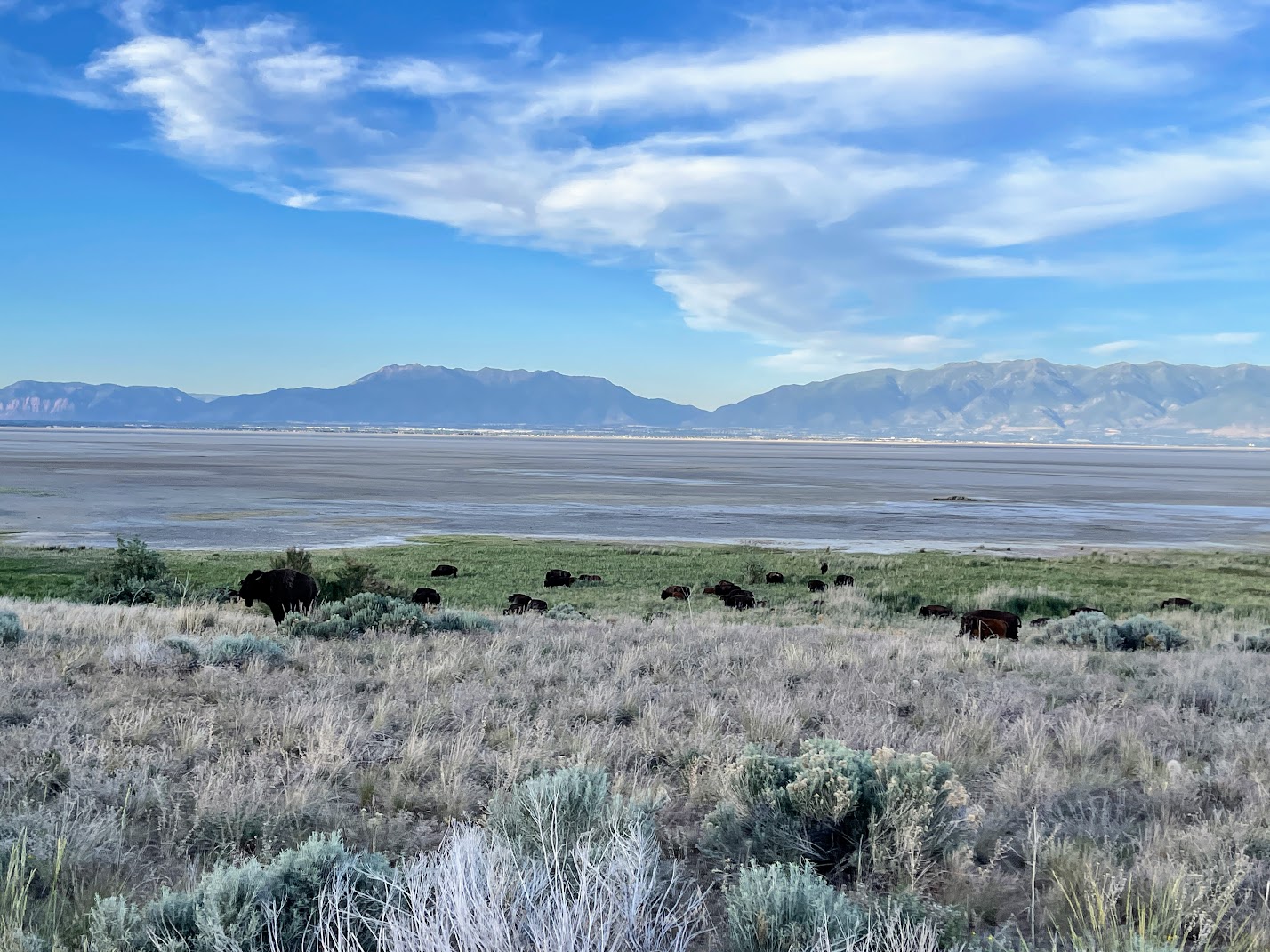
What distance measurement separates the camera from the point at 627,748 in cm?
590

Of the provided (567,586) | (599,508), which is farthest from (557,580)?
(599,508)

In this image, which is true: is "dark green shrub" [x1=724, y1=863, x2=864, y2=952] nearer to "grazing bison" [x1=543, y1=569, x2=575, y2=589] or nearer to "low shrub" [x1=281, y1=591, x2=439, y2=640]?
"low shrub" [x1=281, y1=591, x2=439, y2=640]

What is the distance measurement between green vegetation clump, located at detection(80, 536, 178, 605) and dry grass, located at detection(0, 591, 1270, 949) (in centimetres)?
903

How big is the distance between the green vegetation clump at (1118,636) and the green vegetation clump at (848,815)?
31.2 ft

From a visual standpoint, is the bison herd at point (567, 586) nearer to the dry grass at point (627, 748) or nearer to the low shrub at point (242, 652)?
the dry grass at point (627, 748)

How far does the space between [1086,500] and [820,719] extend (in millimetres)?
66731

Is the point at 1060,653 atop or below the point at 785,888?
below

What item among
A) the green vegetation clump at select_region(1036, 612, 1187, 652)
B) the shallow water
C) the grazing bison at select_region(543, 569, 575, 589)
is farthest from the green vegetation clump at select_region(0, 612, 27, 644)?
the shallow water

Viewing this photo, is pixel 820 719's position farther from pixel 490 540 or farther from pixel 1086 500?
pixel 1086 500

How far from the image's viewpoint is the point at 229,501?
52031 millimetres

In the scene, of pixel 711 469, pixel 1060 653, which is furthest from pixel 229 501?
pixel 711 469

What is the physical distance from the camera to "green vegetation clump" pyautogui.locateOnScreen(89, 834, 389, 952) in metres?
3.07

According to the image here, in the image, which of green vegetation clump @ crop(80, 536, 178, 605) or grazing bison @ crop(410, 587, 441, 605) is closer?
grazing bison @ crop(410, 587, 441, 605)

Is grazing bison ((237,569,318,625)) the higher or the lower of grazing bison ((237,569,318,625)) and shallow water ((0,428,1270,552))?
the higher
